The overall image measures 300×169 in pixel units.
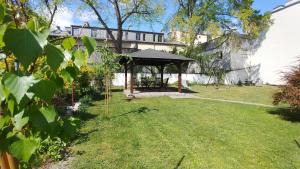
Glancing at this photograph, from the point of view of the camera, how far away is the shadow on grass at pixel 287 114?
440 inches

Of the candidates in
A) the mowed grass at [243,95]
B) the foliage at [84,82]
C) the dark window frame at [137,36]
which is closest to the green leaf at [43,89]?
the mowed grass at [243,95]

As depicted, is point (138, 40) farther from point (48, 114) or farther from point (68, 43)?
point (48, 114)

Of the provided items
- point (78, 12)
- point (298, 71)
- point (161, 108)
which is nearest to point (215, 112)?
point (161, 108)

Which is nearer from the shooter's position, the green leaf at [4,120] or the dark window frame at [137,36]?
the green leaf at [4,120]

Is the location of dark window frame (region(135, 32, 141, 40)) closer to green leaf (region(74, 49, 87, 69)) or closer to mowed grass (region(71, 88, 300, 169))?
mowed grass (region(71, 88, 300, 169))

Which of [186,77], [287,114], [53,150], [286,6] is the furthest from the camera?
[186,77]

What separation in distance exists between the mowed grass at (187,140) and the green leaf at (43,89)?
16.5 feet

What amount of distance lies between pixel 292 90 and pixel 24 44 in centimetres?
1052

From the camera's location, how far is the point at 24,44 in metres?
0.87

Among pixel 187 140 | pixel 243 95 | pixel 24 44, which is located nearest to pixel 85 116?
pixel 187 140

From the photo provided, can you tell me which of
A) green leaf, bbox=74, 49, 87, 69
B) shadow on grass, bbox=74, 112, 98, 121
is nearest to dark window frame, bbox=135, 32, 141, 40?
shadow on grass, bbox=74, 112, 98, 121

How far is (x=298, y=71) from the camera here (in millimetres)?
10062

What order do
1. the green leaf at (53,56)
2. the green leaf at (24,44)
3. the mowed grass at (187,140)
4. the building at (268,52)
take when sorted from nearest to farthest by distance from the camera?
the green leaf at (24,44) < the green leaf at (53,56) < the mowed grass at (187,140) < the building at (268,52)

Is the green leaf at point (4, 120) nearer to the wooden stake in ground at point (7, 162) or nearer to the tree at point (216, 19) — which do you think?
the wooden stake in ground at point (7, 162)
